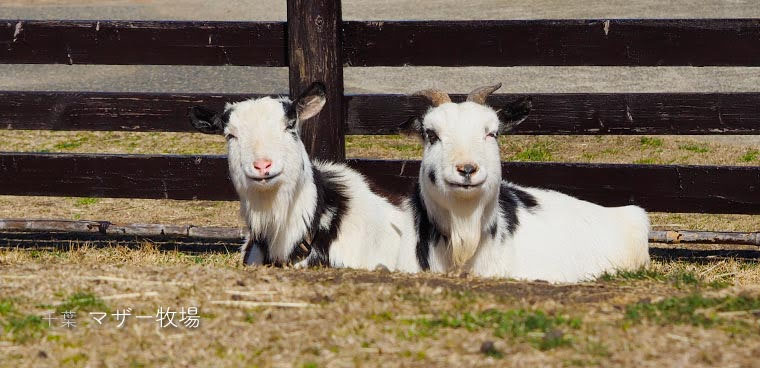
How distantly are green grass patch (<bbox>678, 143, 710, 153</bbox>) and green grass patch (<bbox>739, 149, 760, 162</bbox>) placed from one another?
50 cm

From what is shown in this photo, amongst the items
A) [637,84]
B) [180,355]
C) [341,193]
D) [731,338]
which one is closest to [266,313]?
[180,355]

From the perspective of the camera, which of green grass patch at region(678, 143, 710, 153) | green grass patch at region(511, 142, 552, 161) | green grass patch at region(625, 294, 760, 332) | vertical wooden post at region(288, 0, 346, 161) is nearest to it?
green grass patch at region(625, 294, 760, 332)

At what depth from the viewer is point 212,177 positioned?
923 centimetres

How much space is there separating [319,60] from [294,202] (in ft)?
5.29

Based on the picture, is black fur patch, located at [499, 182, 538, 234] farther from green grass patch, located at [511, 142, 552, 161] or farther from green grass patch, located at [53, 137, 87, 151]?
green grass patch, located at [53, 137, 87, 151]

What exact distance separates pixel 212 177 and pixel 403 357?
4.84 metres

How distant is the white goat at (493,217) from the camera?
6.96m

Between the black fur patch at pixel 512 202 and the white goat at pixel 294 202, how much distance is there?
0.67 m

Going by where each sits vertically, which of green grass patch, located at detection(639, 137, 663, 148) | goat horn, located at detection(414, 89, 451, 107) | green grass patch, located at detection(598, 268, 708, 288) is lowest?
green grass patch, located at detection(598, 268, 708, 288)

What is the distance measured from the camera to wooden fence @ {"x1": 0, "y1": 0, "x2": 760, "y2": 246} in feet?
28.1

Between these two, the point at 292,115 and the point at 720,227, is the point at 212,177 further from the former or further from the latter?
the point at 720,227

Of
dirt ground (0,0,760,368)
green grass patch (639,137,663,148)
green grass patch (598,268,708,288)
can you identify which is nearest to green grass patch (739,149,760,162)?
green grass patch (639,137,663,148)

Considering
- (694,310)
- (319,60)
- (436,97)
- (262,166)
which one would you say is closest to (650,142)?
(319,60)

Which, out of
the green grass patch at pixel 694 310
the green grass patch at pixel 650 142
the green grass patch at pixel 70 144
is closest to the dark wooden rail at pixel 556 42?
the green grass patch at pixel 694 310
